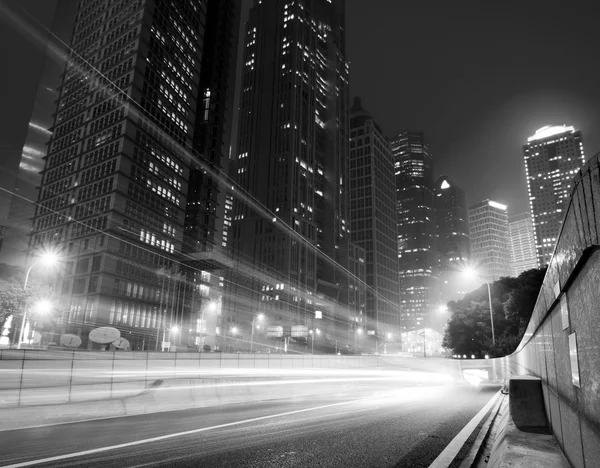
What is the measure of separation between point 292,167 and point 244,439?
155812 millimetres

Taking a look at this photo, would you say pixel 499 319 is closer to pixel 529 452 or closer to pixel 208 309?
pixel 529 452

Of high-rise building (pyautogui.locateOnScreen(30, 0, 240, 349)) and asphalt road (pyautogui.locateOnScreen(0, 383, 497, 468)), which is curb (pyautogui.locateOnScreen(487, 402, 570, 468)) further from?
high-rise building (pyautogui.locateOnScreen(30, 0, 240, 349))

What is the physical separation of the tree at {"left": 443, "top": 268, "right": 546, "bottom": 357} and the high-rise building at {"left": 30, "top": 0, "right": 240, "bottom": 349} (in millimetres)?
54847

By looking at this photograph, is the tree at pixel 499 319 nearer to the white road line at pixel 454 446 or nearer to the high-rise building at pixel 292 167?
the white road line at pixel 454 446

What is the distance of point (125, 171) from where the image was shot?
8331 centimetres

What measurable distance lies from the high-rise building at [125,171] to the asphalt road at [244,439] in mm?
71930

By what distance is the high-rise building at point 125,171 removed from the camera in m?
78.4

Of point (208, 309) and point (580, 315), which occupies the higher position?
point (208, 309)

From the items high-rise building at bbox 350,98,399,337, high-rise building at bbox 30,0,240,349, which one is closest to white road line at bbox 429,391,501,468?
high-rise building at bbox 30,0,240,349

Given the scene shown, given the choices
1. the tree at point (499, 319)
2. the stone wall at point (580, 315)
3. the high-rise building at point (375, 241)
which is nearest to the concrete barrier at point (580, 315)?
the stone wall at point (580, 315)

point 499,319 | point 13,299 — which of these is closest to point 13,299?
point 13,299

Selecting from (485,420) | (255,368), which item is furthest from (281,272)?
(485,420)

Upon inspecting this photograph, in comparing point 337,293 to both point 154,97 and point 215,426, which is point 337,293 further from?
point 215,426

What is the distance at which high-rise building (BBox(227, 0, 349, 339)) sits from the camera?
145 meters
